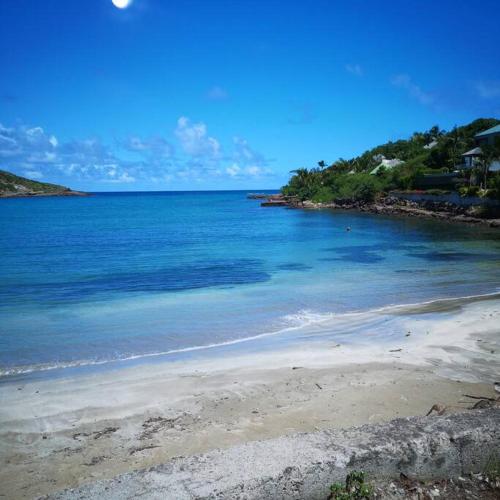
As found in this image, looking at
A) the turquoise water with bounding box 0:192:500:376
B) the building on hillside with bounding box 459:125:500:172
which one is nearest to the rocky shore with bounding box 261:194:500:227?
the building on hillside with bounding box 459:125:500:172

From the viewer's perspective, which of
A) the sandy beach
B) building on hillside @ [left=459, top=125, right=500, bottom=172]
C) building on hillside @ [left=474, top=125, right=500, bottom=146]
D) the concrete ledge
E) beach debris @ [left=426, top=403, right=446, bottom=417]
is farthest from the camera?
building on hillside @ [left=474, top=125, right=500, bottom=146]

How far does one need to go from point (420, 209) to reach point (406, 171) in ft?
46.1

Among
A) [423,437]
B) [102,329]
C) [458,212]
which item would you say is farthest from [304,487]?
[458,212]

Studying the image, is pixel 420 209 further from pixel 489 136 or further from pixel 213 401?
pixel 213 401

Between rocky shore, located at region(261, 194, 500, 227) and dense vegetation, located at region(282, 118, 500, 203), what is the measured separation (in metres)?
1.64

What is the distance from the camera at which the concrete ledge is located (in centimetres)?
353

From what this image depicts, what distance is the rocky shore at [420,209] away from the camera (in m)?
47.9

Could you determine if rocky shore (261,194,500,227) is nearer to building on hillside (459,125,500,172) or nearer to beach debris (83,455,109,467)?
building on hillside (459,125,500,172)

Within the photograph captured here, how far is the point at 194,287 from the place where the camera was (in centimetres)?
1820

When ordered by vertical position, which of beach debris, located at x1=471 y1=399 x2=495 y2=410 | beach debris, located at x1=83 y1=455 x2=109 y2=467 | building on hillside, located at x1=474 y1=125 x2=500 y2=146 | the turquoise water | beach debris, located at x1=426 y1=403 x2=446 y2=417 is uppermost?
building on hillside, located at x1=474 y1=125 x2=500 y2=146

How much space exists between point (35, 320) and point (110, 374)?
565 cm

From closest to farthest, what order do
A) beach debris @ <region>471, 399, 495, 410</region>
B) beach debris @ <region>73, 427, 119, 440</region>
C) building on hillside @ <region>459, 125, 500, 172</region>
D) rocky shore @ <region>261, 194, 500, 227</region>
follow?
beach debris @ <region>471, 399, 495, 410</region>
beach debris @ <region>73, 427, 119, 440</region>
rocky shore @ <region>261, 194, 500, 227</region>
building on hillside @ <region>459, 125, 500, 172</region>

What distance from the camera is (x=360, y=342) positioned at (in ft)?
35.1

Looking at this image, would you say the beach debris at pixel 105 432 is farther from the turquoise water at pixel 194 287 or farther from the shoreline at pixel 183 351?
the turquoise water at pixel 194 287
